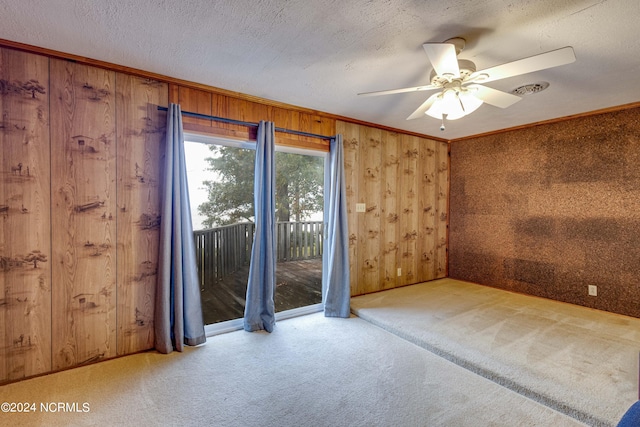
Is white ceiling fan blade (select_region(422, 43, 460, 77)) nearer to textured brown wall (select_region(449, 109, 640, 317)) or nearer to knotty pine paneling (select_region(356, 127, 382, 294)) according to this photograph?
knotty pine paneling (select_region(356, 127, 382, 294))

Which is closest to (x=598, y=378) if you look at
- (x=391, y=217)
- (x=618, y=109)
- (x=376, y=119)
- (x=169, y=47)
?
(x=391, y=217)

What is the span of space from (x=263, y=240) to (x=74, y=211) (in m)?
1.51

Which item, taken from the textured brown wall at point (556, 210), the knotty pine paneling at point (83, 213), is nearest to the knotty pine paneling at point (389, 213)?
the textured brown wall at point (556, 210)

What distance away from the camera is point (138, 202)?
8.19ft

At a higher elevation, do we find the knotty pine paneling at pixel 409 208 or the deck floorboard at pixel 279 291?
the knotty pine paneling at pixel 409 208

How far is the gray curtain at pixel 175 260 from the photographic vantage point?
8.10 ft

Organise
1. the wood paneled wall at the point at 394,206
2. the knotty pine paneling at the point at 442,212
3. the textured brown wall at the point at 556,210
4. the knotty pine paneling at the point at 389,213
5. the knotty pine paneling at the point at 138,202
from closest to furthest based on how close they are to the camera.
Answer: the knotty pine paneling at the point at 138,202 → the textured brown wall at the point at 556,210 → the wood paneled wall at the point at 394,206 → the knotty pine paneling at the point at 389,213 → the knotty pine paneling at the point at 442,212

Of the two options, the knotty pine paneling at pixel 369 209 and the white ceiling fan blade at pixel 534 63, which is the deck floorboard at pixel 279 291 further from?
the white ceiling fan blade at pixel 534 63

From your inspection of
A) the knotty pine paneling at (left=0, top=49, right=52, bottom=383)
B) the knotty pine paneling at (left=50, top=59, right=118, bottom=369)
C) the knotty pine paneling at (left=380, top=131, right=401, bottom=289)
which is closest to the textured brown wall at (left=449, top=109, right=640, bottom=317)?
the knotty pine paneling at (left=380, top=131, right=401, bottom=289)

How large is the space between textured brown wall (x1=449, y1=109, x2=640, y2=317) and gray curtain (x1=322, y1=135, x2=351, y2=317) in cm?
239

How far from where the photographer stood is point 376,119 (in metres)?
3.71

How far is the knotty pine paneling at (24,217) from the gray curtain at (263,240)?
1527mm

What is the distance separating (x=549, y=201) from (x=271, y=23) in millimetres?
3900

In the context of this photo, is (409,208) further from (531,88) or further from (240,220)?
(240,220)
